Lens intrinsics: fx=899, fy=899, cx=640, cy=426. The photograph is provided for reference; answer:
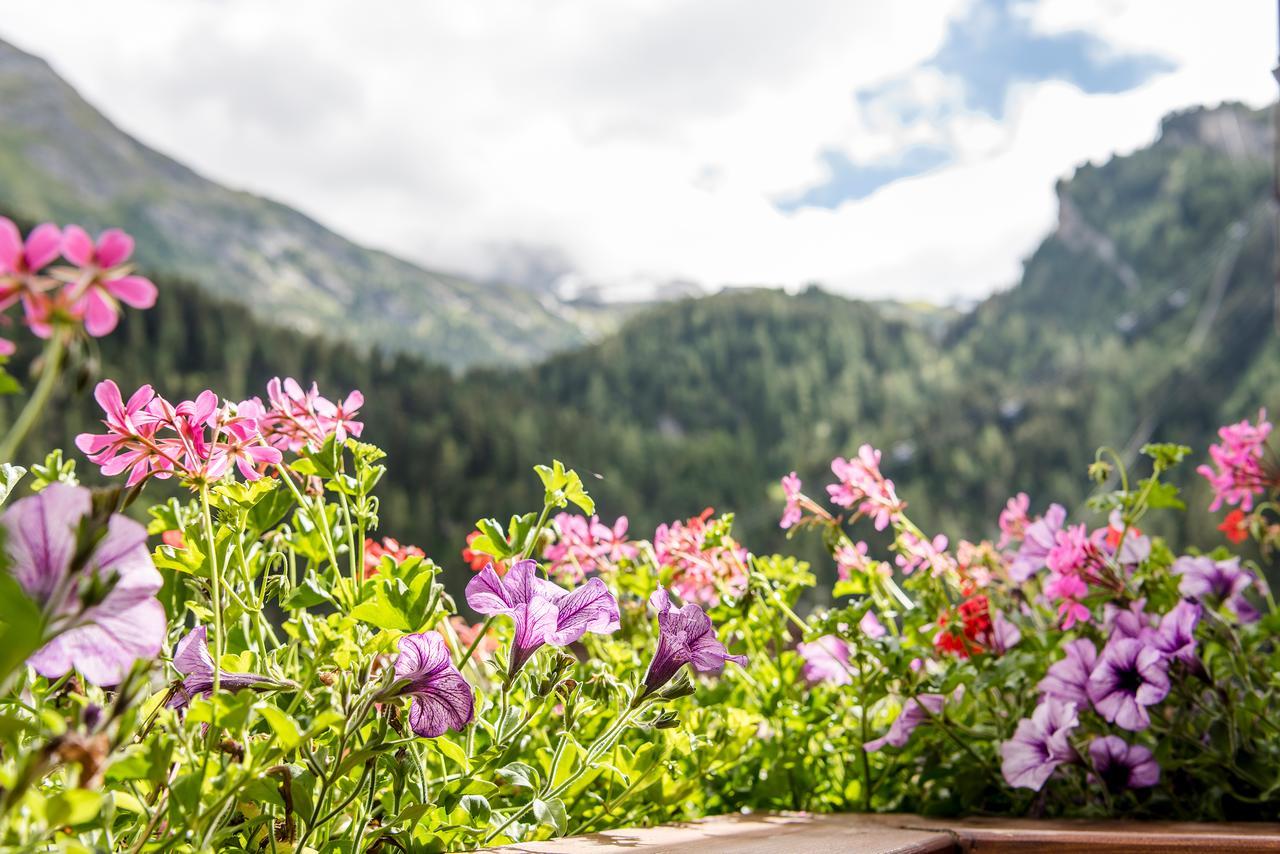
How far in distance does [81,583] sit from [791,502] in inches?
36.1

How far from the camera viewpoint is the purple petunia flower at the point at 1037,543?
3.57 feet

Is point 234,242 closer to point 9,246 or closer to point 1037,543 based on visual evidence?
point 1037,543

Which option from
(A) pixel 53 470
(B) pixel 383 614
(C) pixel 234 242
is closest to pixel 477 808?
(B) pixel 383 614

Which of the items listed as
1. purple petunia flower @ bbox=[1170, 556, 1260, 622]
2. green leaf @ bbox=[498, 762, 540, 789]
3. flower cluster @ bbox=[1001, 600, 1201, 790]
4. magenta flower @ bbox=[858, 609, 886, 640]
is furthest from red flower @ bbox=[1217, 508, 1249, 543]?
green leaf @ bbox=[498, 762, 540, 789]

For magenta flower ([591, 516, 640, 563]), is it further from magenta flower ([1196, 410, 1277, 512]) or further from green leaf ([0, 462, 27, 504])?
magenta flower ([1196, 410, 1277, 512])

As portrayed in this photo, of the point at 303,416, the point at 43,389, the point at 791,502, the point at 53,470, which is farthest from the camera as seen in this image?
the point at 791,502

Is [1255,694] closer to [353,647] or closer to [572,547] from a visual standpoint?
[572,547]

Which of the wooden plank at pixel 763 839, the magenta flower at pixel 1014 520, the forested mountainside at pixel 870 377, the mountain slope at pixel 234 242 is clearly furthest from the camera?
the mountain slope at pixel 234 242

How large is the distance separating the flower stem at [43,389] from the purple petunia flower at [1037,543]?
1.06 meters

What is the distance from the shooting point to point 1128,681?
903 mm

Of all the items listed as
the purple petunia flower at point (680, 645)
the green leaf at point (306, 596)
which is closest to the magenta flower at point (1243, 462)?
the purple petunia flower at point (680, 645)

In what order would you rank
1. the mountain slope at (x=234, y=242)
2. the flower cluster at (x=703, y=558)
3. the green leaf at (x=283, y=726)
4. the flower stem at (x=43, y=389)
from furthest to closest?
1. the mountain slope at (x=234, y=242)
2. the flower cluster at (x=703, y=558)
3. the green leaf at (x=283, y=726)
4. the flower stem at (x=43, y=389)

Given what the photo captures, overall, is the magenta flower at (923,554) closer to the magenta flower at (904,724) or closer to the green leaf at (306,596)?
the magenta flower at (904,724)

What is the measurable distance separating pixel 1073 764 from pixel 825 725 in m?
0.25
